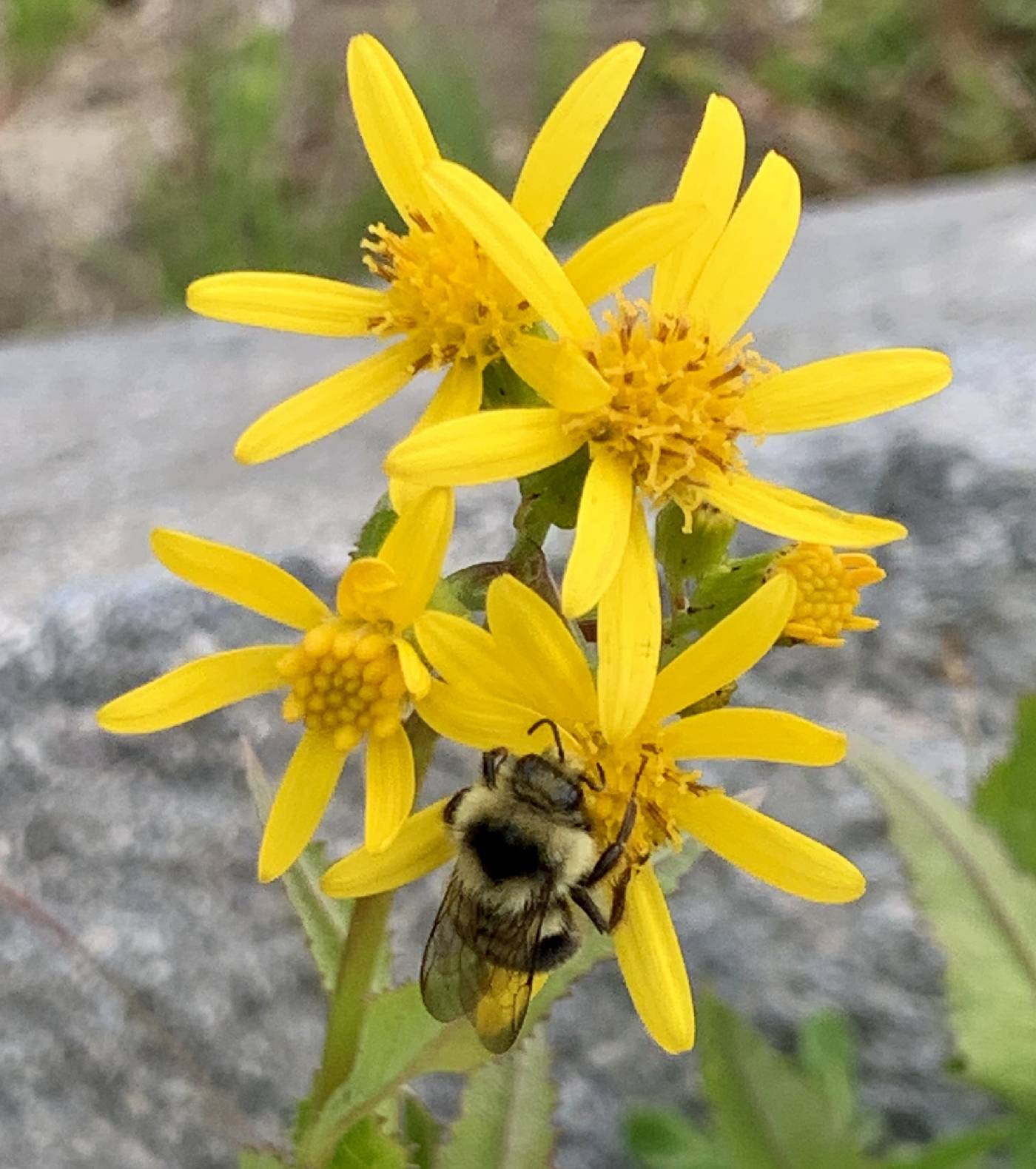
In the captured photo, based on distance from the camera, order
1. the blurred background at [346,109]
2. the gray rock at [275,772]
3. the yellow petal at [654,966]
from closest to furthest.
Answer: the yellow petal at [654,966]
the gray rock at [275,772]
the blurred background at [346,109]

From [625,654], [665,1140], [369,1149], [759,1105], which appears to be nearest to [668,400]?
[625,654]

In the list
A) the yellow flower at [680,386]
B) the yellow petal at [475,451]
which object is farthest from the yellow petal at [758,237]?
the yellow petal at [475,451]

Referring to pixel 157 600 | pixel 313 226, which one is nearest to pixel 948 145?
pixel 313 226

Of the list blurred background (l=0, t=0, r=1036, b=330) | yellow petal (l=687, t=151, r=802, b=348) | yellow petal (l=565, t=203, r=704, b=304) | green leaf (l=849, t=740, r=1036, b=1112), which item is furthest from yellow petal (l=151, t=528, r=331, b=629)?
blurred background (l=0, t=0, r=1036, b=330)

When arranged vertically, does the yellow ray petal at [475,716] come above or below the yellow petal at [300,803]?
above

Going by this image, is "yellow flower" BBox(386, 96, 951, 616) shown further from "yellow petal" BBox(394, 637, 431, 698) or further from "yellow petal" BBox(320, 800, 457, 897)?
"yellow petal" BBox(320, 800, 457, 897)

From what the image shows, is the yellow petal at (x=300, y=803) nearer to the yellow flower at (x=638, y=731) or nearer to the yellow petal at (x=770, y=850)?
Answer: the yellow flower at (x=638, y=731)

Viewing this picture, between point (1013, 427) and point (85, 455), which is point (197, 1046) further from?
point (1013, 427)
